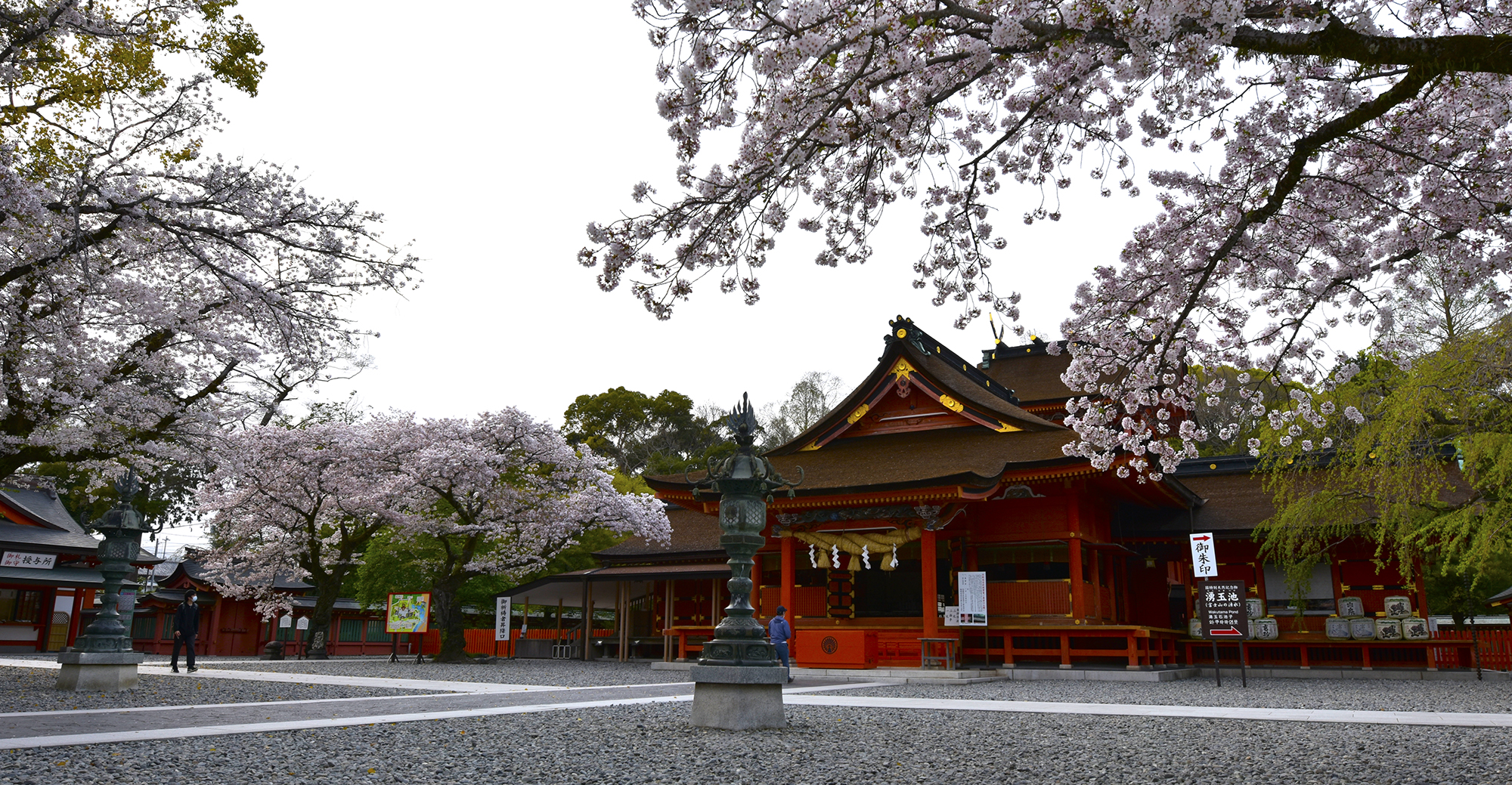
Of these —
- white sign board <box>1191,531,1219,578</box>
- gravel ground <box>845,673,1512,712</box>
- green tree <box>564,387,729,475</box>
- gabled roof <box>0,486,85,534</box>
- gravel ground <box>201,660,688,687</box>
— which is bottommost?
gravel ground <box>201,660,688,687</box>

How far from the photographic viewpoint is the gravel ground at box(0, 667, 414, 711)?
10391mm

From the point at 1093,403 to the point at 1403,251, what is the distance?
2.91 metres

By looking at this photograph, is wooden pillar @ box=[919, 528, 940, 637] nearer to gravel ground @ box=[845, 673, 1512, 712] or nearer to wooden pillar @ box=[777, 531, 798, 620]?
gravel ground @ box=[845, 673, 1512, 712]

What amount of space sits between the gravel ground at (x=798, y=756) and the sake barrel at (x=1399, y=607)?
1251cm

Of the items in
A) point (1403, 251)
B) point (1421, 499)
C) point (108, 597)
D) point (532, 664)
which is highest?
point (1403, 251)

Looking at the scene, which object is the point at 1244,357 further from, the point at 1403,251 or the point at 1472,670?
the point at 1472,670

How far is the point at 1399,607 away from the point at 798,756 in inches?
703

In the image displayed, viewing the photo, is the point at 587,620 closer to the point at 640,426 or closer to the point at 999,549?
the point at 999,549

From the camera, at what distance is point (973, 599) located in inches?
685

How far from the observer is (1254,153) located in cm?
697

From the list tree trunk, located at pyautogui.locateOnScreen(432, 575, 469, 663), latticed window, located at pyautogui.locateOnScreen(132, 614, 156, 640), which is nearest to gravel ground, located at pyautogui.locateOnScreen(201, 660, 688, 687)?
tree trunk, located at pyautogui.locateOnScreen(432, 575, 469, 663)

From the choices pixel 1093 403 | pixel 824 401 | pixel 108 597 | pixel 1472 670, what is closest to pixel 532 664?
pixel 108 597

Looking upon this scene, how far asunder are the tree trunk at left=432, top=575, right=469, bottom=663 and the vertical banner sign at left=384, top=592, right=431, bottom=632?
2.15 feet

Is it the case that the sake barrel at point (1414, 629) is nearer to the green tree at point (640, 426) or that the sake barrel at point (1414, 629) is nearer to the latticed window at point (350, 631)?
the latticed window at point (350, 631)
